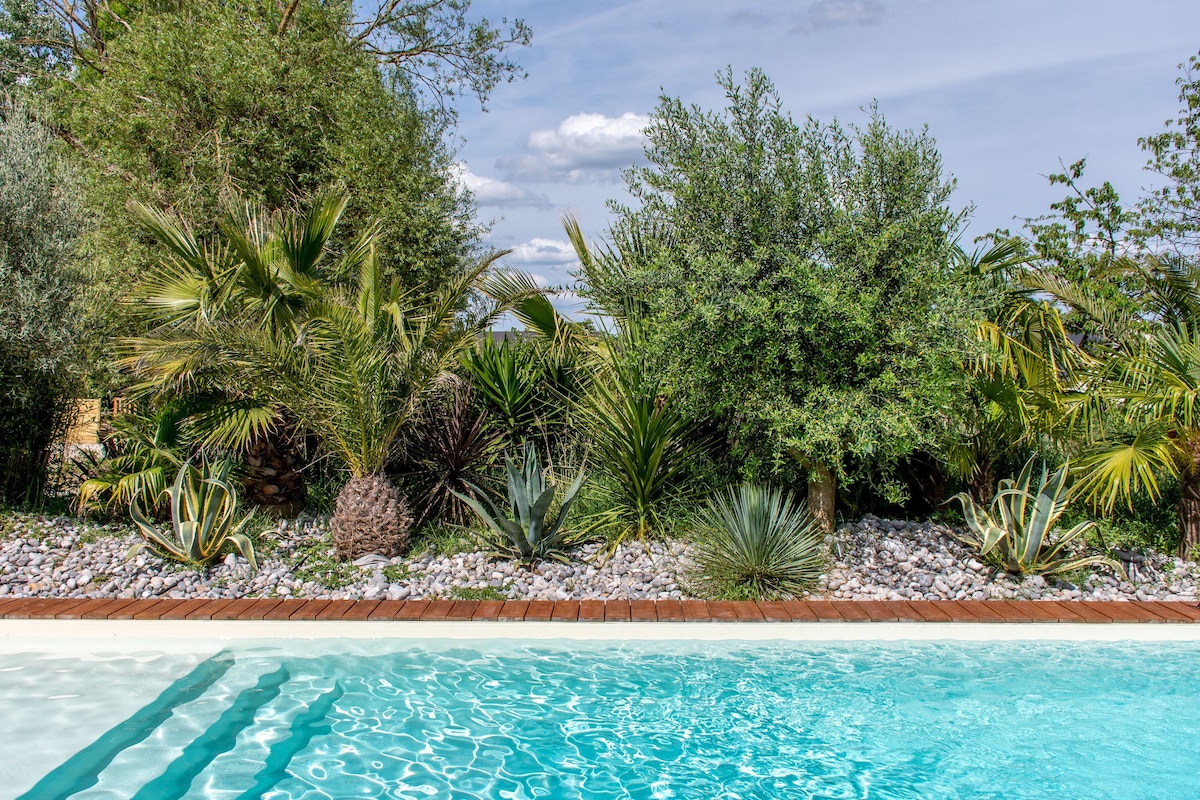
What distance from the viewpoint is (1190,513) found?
7.24 metres

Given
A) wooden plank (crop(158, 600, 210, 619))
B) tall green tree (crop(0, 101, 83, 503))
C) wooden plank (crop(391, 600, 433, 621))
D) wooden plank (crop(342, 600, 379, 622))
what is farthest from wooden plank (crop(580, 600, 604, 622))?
tall green tree (crop(0, 101, 83, 503))

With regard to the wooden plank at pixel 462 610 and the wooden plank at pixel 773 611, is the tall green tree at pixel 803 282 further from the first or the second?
the wooden plank at pixel 462 610

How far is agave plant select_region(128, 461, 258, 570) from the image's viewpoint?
6.92m

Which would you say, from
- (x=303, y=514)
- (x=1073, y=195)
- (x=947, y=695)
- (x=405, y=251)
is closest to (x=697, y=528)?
(x=947, y=695)

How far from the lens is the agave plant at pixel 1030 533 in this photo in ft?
22.0

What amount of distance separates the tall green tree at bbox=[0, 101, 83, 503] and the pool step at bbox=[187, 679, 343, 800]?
4.86 metres

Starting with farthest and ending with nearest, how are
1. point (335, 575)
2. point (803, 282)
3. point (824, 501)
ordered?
point (824, 501), point (335, 575), point (803, 282)

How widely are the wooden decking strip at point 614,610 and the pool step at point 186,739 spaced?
644mm

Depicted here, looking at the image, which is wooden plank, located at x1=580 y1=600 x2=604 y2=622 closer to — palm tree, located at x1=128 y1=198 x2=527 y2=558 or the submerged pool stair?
the submerged pool stair

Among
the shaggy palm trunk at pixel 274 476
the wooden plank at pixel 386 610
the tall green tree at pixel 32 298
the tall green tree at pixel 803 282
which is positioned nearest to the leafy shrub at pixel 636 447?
the tall green tree at pixel 803 282

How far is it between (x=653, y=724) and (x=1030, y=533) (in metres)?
3.62

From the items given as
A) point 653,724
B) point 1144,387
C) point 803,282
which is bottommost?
point 653,724

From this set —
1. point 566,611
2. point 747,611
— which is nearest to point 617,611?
point 566,611

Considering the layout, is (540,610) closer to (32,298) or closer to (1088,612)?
(1088,612)
